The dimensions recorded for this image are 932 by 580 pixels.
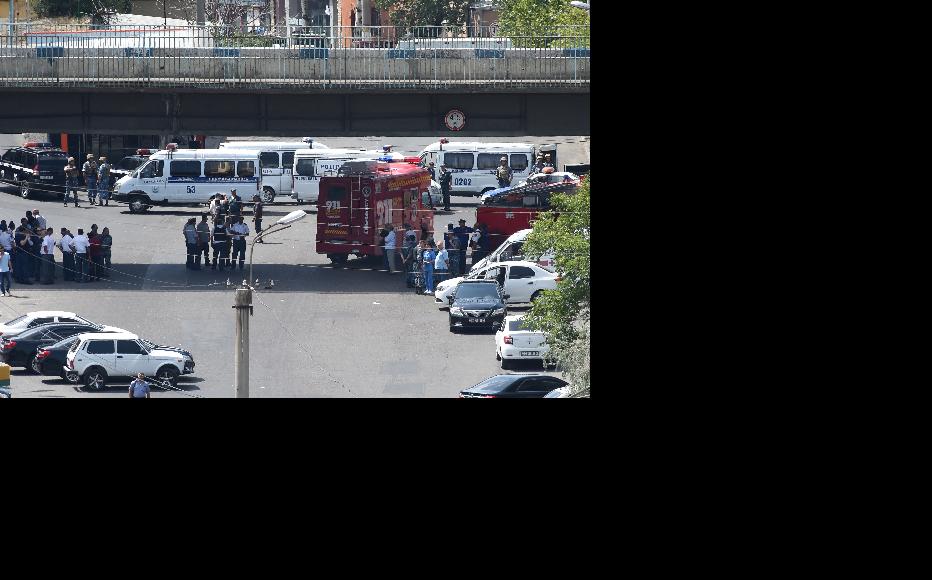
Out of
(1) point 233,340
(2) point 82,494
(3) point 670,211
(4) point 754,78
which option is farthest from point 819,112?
(1) point 233,340

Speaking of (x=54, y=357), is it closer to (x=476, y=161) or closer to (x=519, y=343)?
(x=519, y=343)

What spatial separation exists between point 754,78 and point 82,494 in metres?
5.25

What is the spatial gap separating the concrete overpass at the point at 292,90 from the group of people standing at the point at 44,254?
328 cm

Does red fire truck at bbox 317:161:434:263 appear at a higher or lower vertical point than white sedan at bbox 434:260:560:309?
higher

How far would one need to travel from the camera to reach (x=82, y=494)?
32.8ft

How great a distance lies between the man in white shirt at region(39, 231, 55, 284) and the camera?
25.6m

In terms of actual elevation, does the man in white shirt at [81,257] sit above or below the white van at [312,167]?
below

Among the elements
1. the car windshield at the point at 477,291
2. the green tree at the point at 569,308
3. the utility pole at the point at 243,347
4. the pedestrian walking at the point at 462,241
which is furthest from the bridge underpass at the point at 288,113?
the utility pole at the point at 243,347

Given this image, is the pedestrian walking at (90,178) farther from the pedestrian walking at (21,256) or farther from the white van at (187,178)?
the pedestrian walking at (21,256)

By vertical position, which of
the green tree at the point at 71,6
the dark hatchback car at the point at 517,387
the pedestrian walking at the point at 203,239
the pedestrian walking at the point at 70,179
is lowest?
the dark hatchback car at the point at 517,387

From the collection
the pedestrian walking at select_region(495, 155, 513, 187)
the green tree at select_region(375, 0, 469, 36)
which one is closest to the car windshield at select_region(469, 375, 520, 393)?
the pedestrian walking at select_region(495, 155, 513, 187)

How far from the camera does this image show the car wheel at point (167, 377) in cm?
2059

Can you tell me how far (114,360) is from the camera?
20.5 meters

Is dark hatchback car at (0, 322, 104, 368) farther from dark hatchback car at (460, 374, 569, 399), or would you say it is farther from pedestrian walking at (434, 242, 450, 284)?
pedestrian walking at (434, 242, 450, 284)
